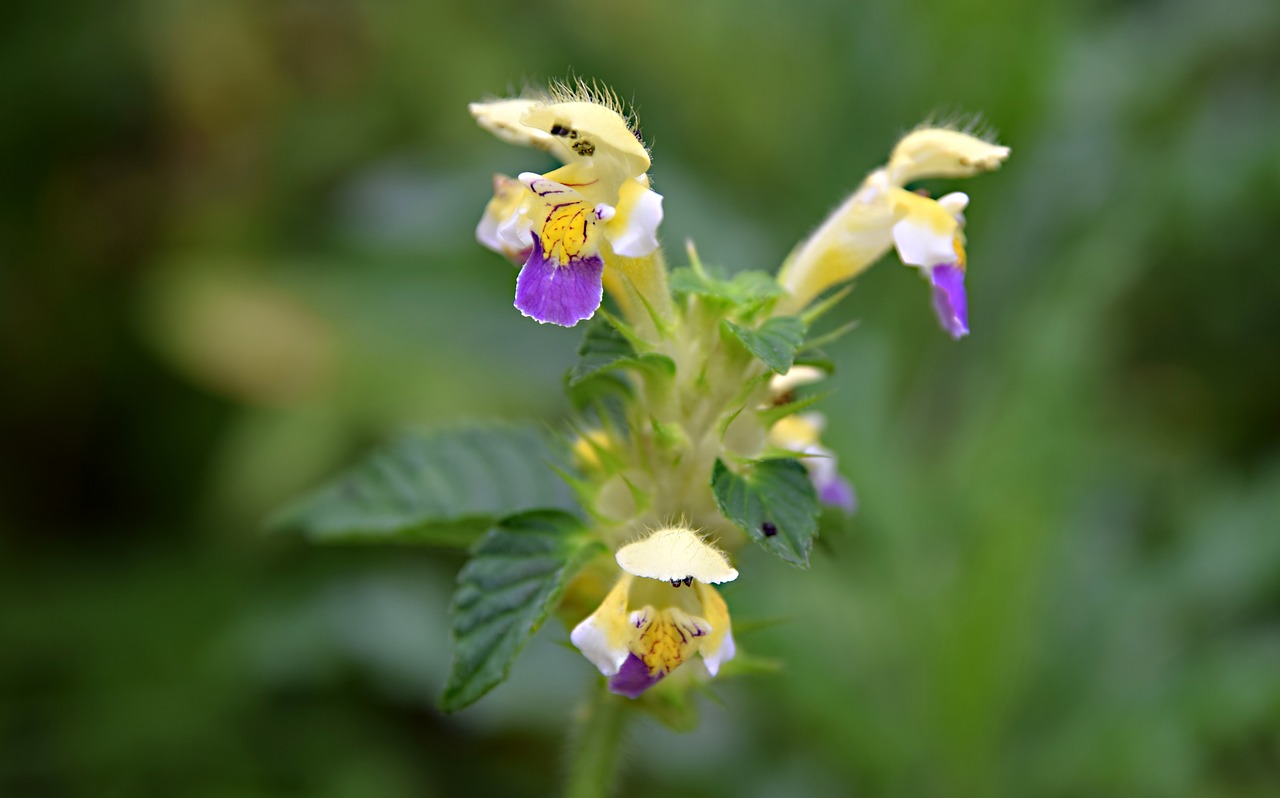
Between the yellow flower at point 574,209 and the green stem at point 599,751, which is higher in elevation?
the yellow flower at point 574,209

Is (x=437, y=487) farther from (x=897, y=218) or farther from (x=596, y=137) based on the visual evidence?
(x=897, y=218)

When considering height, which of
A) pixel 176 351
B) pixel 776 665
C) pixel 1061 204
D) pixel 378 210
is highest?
pixel 1061 204

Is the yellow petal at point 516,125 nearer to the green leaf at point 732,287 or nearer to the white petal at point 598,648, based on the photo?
the green leaf at point 732,287

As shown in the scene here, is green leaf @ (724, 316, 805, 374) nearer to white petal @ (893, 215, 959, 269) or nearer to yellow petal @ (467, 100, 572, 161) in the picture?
white petal @ (893, 215, 959, 269)

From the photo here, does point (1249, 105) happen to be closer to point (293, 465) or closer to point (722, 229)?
point (722, 229)

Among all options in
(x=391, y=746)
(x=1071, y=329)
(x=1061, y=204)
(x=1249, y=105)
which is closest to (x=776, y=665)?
(x=1071, y=329)

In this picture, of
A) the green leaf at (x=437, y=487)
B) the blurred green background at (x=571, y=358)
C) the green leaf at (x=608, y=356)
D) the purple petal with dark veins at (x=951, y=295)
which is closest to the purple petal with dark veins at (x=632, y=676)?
the green leaf at (x=608, y=356)

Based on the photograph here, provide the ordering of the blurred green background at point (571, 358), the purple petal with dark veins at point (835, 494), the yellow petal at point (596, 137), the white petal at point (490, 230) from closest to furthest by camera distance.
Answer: the yellow petal at point (596, 137)
the white petal at point (490, 230)
the purple petal with dark veins at point (835, 494)
the blurred green background at point (571, 358)

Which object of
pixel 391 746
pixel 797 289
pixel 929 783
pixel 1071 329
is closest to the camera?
A: pixel 797 289
